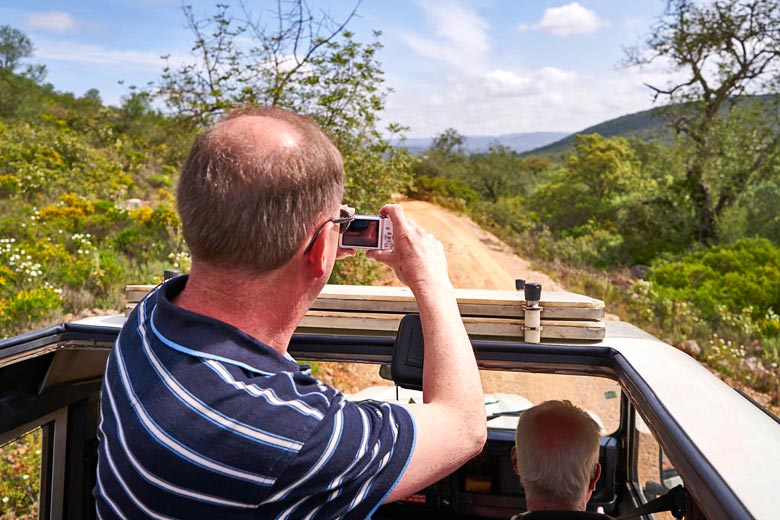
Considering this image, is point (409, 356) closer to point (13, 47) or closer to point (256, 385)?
point (256, 385)

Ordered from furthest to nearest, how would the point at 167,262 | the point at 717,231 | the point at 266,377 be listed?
1. the point at 717,231
2. the point at 167,262
3. the point at 266,377

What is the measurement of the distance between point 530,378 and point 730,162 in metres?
12.3

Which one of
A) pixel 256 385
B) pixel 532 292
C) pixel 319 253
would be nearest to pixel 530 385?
pixel 532 292

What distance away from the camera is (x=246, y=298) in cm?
109

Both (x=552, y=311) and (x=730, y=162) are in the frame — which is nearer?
(x=552, y=311)

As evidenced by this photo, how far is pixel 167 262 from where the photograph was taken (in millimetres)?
9664

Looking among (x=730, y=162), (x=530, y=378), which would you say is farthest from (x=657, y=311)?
(x=730, y=162)

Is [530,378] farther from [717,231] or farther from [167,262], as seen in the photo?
[717,231]

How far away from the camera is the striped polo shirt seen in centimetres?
94

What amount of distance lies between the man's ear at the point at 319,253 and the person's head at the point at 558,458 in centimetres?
119

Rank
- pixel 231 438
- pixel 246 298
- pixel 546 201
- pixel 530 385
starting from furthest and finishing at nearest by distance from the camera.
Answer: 1. pixel 546 201
2. pixel 530 385
3. pixel 246 298
4. pixel 231 438

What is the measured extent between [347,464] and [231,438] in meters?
0.19

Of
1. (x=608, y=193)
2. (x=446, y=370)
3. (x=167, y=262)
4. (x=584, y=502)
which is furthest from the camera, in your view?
(x=608, y=193)

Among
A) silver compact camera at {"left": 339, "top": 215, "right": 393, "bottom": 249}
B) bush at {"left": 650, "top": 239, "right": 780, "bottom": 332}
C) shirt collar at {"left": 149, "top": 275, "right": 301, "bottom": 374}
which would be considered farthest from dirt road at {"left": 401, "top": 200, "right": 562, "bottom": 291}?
shirt collar at {"left": 149, "top": 275, "right": 301, "bottom": 374}
